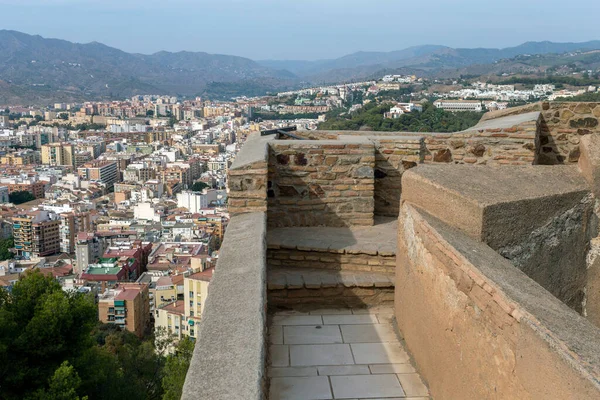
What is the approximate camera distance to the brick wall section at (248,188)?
3.43 metres

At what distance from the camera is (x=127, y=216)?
179 feet

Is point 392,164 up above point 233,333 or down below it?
above

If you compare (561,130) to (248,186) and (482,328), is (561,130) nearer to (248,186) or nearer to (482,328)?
(248,186)

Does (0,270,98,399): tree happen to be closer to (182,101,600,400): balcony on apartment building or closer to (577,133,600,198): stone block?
(182,101,600,400): balcony on apartment building

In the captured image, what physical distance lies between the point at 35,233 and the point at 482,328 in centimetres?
4699

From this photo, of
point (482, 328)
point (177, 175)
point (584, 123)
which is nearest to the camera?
point (482, 328)

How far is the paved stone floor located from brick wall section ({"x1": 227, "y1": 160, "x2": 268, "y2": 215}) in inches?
26.7

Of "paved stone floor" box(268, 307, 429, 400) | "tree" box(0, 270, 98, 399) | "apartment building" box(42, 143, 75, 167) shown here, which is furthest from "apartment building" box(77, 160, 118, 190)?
"paved stone floor" box(268, 307, 429, 400)

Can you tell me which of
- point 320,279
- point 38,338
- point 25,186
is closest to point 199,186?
point 25,186

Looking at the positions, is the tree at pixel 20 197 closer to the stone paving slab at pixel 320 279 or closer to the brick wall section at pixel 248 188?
the brick wall section at pixel 248 188

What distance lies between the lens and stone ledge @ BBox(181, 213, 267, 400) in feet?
5.16

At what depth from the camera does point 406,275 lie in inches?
Result: 105

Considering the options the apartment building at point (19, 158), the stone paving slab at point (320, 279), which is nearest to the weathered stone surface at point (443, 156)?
the stone paving slab at point (320, 279)

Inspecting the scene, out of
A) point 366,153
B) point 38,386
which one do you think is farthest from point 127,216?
point 366,153
